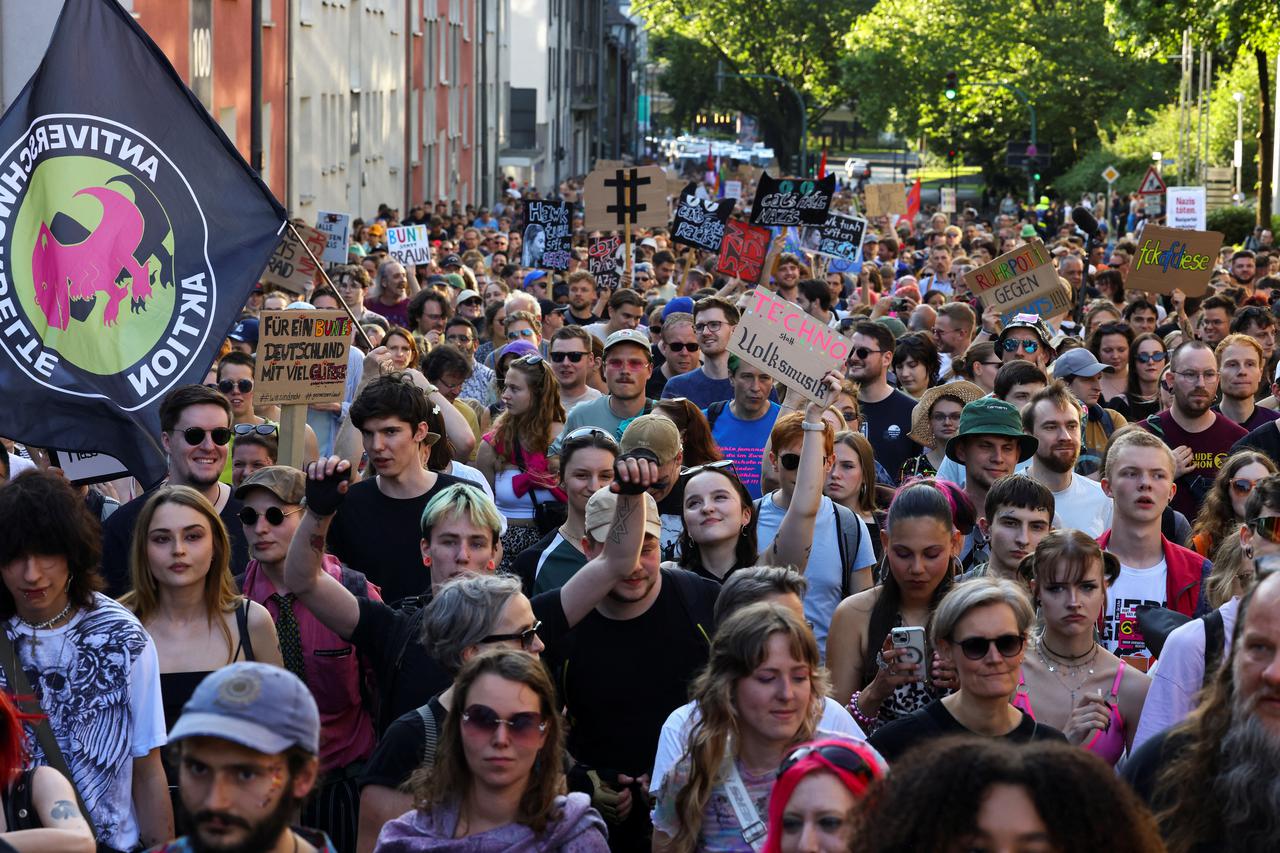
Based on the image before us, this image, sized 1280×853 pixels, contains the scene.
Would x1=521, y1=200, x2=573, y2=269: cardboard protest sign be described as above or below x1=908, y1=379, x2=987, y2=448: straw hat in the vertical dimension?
above

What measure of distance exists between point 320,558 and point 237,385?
3.34 m

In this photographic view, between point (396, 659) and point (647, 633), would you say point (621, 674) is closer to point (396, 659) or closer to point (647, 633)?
point (647, 633)

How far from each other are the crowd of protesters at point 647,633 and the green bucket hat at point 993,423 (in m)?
0.02

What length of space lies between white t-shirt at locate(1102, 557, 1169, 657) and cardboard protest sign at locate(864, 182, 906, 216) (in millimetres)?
20467

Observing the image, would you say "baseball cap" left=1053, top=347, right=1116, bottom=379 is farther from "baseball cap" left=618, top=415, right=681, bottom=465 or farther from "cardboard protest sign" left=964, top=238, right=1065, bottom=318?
"cardboard protest sign" left=964, top=238, right=1065, bottom=318

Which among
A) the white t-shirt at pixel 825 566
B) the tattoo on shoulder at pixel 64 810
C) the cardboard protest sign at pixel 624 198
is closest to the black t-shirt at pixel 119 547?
the tattoo on shoulder at pixel 64 810

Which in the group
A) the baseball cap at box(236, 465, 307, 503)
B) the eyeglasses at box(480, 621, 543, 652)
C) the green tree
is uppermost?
the green tree

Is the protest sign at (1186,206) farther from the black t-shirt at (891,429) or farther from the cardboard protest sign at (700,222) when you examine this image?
the black t-shirt at (891,429)

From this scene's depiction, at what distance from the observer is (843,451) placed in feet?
25.0

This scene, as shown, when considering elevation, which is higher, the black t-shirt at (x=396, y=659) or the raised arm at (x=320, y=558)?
the raised arm at (x=320, y=558)

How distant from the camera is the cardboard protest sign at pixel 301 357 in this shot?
8219mm

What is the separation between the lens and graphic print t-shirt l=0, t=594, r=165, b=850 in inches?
192

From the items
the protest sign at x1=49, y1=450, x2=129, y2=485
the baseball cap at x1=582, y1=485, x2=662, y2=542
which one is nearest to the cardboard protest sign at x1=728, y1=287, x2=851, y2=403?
the baseball cap at x1=582, y1=485, x2=662, y2=542

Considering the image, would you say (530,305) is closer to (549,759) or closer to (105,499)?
(105,499)
